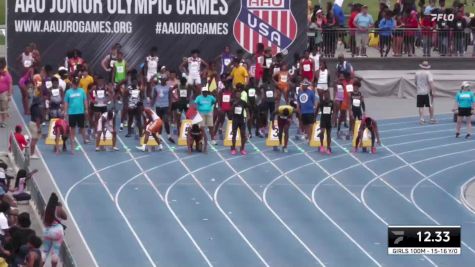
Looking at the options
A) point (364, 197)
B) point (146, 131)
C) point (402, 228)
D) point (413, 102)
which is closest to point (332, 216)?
point (364, 197)

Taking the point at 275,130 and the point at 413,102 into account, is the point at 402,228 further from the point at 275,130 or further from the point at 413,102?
the point at 413,102

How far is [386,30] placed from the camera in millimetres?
43938

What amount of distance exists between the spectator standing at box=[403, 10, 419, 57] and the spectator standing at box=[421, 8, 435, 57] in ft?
0.81

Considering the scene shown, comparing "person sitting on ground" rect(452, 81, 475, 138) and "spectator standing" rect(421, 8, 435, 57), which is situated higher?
"spectator standing" rect(421, 8, 435, 57)

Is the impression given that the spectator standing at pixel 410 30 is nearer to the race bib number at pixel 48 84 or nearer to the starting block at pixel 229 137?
the starting block at pixel 229 137

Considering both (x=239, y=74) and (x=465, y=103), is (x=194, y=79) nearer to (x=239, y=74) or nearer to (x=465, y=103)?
(x=239, y=74)

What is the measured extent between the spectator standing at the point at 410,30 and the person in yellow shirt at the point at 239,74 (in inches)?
269

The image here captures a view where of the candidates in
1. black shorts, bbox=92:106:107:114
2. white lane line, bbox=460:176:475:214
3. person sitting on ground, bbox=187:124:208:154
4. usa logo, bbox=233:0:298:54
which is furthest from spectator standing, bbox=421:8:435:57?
black shorts, bbox=92:106:107:114

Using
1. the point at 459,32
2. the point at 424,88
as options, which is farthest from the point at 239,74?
the point at 459,32

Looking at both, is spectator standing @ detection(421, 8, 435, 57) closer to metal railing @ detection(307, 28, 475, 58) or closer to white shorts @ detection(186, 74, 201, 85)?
metal railing @ detection(307, 28, 475, 58)

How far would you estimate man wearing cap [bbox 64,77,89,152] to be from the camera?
3497cm

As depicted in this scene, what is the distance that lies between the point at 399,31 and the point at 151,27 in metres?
6.77

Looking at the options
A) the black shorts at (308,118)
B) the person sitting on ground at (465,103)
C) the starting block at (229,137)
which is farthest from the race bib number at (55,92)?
the person sitting on ground at (465,103)

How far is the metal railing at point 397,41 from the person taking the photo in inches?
1725
